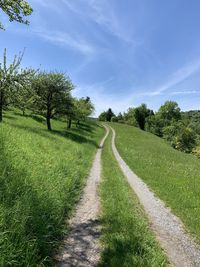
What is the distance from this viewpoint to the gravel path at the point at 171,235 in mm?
7225

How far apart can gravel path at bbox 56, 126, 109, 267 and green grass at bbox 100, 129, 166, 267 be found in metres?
0.26

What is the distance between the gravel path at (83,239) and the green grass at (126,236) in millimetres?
259

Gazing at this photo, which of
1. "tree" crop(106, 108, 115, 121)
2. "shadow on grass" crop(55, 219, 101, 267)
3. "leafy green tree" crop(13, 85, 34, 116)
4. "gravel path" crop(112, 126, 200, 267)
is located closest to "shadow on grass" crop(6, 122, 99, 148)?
"leafy green tree" crop(13, 85, 34, 116)

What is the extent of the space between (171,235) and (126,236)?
5.34 ft

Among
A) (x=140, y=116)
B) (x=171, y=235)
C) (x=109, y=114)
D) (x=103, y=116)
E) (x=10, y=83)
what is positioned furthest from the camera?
(x=103, y=116)

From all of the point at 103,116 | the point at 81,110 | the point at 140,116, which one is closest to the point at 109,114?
the point at 103,116

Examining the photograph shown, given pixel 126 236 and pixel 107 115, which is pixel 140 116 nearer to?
pixel 107 115

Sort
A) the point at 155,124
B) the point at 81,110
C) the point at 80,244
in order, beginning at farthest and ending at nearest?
1. the point at 155,124
2. the point at 81,110
3. the point at 80,244

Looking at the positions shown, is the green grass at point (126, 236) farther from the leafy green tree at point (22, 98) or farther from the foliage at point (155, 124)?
the foliage at point (155, 124)

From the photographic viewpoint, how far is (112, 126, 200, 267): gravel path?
722cm

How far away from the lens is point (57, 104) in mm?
42594

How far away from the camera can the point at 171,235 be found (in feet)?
28.9

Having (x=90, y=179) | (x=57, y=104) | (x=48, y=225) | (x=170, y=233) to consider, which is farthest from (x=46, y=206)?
(x=57, y=104)

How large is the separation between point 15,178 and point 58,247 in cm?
275
